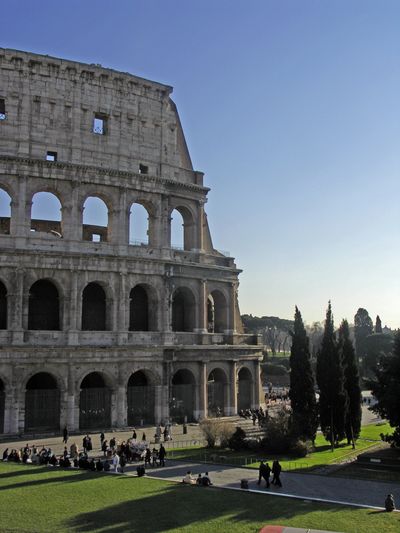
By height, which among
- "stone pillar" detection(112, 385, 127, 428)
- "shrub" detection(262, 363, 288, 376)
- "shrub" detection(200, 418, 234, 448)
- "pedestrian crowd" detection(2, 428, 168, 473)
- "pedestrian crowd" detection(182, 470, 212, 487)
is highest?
"shrub" detection(262, 363, 288, 376)

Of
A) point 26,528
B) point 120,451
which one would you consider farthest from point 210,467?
point 26,528

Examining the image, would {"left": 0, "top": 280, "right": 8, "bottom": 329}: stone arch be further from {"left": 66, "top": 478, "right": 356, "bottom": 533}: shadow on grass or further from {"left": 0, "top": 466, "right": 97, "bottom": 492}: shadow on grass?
{"left": 66, "top": 478, "right": 356, "bottom": 533}: shadow on grass

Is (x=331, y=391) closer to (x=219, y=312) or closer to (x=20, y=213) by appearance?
(x=219, y=312)

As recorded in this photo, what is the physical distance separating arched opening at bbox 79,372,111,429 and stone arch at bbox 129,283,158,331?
4798mm

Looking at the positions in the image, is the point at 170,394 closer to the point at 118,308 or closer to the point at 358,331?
the point at 118,308

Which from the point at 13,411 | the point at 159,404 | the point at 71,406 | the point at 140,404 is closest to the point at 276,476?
the point at 71,406

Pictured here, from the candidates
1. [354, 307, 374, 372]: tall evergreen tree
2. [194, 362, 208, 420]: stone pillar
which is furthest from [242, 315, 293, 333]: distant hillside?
[194, 362, 208, 420]: stone pillar

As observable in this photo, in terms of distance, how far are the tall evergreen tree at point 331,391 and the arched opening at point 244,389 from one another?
1011cm

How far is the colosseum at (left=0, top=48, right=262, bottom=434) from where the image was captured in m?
32.5

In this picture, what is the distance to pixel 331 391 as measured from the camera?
31.5 m

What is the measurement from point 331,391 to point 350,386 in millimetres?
2597

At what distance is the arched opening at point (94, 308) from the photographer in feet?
117

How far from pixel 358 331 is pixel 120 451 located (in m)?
76.7

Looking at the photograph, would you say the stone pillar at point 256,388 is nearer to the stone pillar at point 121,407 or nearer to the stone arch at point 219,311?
the stone arch at point 219,311
